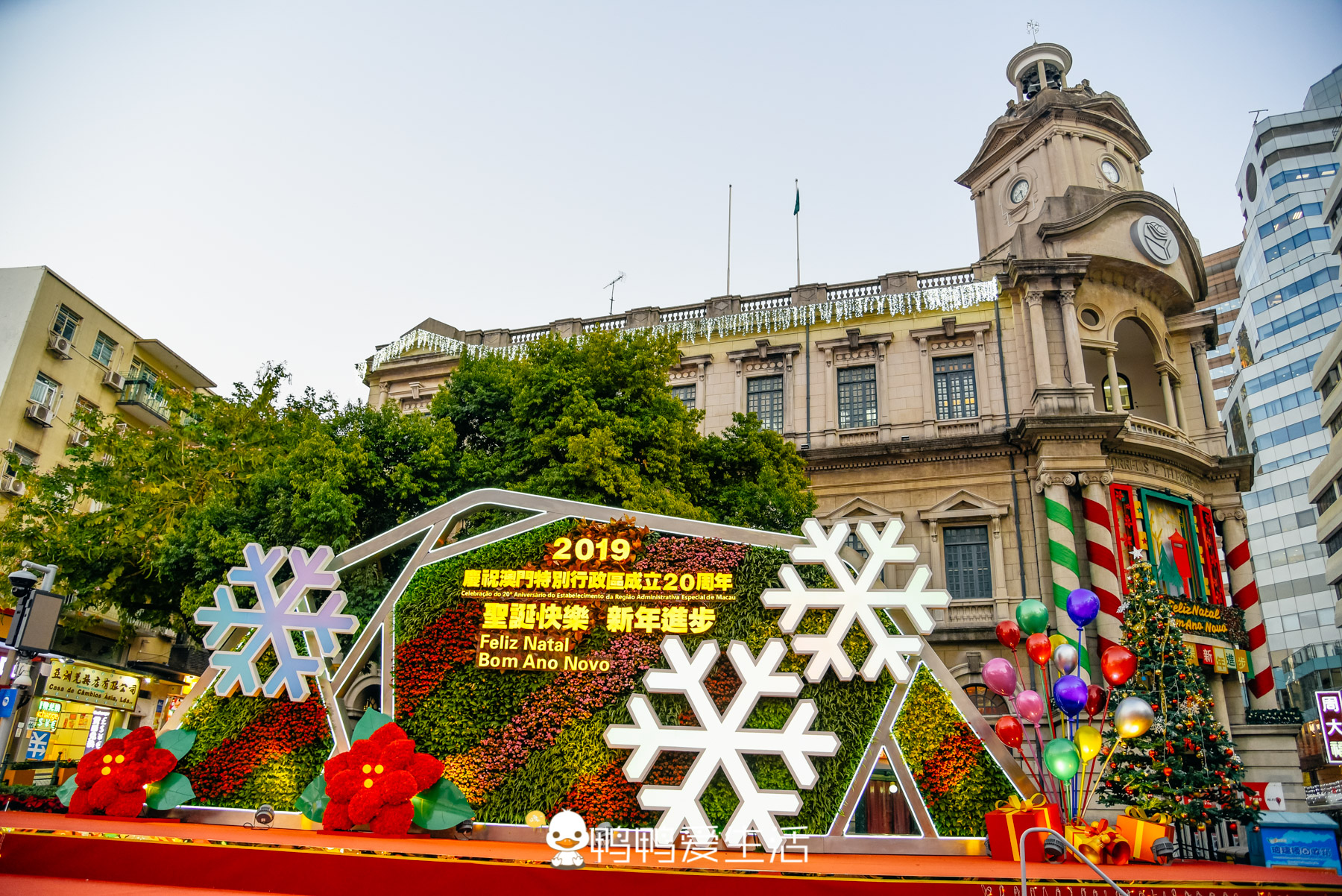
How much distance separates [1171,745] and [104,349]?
35.7 m

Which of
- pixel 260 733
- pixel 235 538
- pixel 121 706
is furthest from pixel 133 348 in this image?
pixel 260 733

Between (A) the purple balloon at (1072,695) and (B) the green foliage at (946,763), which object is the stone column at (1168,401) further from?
(B) the green foliage at (946,763)

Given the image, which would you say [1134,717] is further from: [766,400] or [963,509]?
[766,400]

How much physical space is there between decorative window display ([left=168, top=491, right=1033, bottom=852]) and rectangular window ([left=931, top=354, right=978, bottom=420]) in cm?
1331

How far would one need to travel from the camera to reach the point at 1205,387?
25375 mm

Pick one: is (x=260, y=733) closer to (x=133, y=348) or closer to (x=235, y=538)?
(x=235, y=538)

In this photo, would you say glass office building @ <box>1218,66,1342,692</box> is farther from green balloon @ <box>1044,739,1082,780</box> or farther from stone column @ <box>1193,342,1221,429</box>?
green balloon @ <box>1044,739,1082,780</box>

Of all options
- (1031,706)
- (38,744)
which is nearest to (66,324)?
(38,744)

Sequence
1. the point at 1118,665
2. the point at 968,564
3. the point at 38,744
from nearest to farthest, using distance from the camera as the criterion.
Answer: the point at 1118,665, the point at 968,564, the point at 38,744

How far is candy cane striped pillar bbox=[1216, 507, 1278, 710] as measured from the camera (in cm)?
2159

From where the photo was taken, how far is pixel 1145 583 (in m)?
14.6

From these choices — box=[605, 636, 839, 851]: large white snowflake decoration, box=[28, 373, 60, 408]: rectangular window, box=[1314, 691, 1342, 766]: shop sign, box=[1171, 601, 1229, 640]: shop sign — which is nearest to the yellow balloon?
box=[605, 636, 839, 851]: large white snowflake decoration

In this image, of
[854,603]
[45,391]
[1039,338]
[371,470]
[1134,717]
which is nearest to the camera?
[1134,717]

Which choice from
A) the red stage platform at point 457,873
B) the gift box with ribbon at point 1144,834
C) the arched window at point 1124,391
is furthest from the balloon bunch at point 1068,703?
the arched window at point 1124,391
